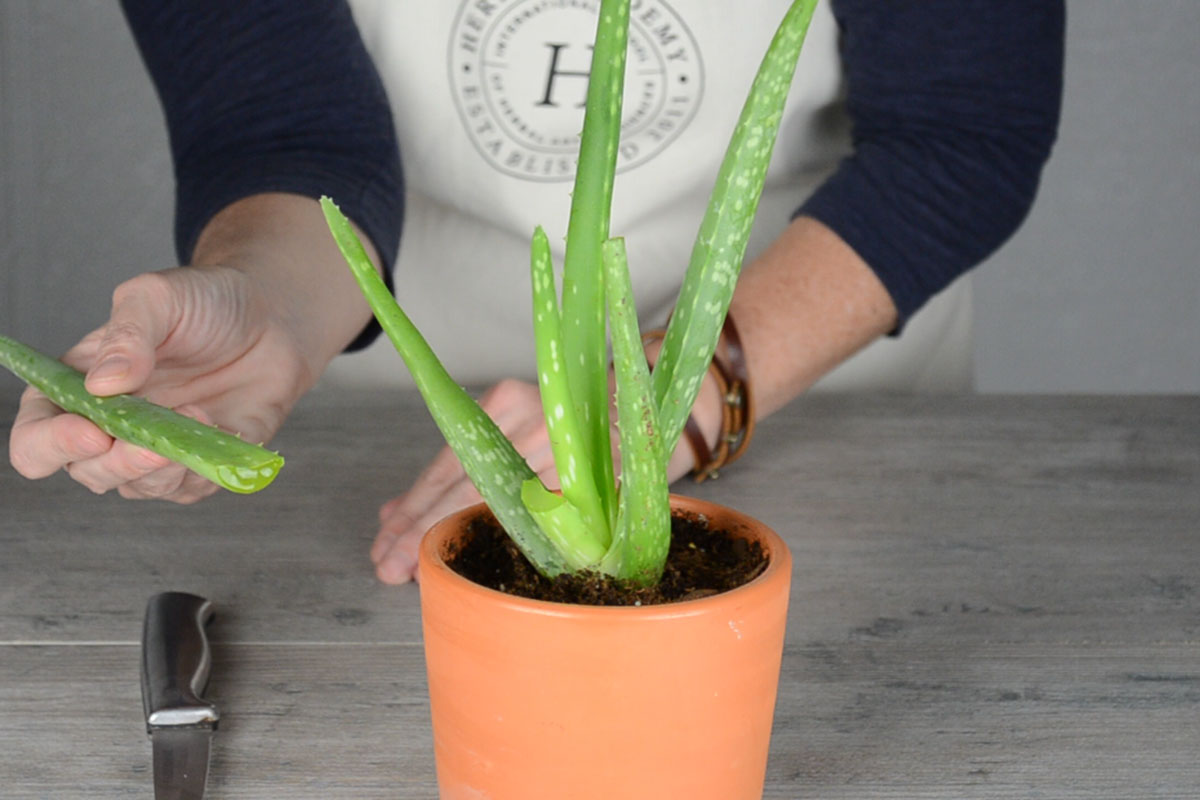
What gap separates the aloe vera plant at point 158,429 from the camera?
0.90 feet

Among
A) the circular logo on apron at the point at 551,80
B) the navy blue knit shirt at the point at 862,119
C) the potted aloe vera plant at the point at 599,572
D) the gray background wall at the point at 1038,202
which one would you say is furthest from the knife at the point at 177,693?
the gray background wall at the point at 1038,202

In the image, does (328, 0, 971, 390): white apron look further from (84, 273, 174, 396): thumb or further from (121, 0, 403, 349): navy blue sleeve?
(84, 273, 174, 396): thumb

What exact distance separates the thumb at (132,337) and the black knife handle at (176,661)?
90mm

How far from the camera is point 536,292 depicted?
281 millimetres

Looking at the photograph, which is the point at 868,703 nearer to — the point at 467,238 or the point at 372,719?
the point at 372,719

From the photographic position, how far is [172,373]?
0.62m

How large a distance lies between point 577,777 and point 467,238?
78 centimetres

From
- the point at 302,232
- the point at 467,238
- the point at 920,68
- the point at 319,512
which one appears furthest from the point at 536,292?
the point at 467,238

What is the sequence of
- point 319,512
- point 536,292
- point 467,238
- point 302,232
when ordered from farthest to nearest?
point 467,238 → point 302,232 → point 319,512 → point 536,292

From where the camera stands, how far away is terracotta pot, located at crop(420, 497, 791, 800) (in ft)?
0.95

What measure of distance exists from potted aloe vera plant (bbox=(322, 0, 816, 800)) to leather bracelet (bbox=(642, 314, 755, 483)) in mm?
365

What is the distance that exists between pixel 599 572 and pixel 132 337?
0.24 m

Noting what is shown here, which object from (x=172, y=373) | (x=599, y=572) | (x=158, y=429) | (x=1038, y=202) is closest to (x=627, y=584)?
(x=599, y=572)

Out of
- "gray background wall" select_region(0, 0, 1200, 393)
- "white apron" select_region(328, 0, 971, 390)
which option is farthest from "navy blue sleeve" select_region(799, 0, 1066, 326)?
"gray background wall" select_region(0, 0, 1200, 393)
